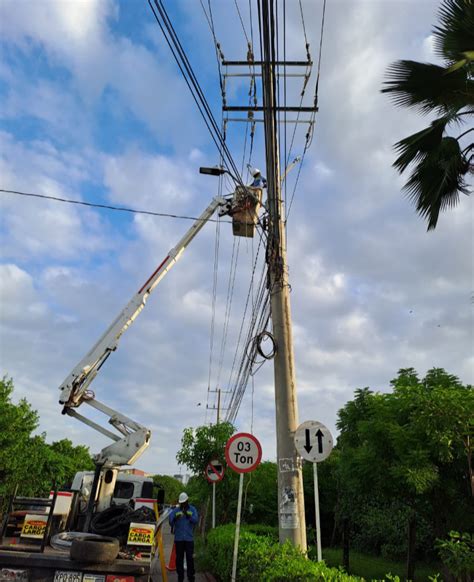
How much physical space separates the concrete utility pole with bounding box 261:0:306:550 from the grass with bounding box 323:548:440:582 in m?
13.8

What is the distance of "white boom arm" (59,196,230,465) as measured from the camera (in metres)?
9.47

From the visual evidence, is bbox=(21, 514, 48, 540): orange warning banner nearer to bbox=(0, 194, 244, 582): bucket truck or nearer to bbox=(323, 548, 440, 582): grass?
bbox=(0, 194, 244, 582): bucket truck

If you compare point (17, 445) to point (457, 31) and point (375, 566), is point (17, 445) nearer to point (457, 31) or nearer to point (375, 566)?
point (375, 566)

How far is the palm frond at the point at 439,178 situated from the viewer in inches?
337

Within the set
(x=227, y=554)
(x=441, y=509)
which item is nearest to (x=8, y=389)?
(x=227, y=554)

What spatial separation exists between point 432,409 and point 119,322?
279 inches

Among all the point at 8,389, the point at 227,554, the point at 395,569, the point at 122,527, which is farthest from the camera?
the point at 8,389

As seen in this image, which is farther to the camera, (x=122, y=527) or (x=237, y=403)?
(x=237, y=403)

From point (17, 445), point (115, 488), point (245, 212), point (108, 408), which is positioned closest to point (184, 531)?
point (108, 408)

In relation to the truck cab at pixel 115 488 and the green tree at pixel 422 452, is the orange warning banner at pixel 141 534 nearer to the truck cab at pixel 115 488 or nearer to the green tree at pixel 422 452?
the truck cab at pixel 115 488

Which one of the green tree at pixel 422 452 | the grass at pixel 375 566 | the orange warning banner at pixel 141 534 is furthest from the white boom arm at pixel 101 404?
the grass at pixel 375 566

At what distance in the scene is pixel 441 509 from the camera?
35.6 ft

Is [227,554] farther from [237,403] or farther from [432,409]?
[237,403]

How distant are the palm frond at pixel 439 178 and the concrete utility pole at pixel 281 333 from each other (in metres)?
2.79
